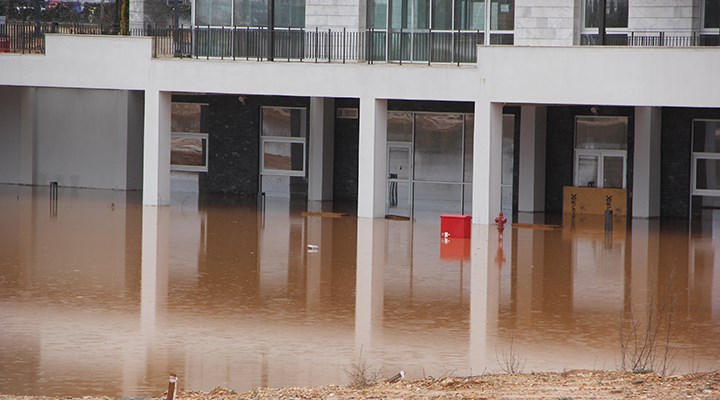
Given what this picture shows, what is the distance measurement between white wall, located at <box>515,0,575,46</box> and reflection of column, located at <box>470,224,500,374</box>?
6064 millimetres

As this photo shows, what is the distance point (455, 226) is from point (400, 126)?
1063 cm

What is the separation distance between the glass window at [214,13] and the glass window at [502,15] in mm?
7848

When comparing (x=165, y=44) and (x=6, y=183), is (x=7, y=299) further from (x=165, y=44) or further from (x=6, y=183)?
(x=6, y=183)

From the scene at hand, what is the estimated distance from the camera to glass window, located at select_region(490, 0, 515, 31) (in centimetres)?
3878

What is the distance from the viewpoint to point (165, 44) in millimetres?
40062

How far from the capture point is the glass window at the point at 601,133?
4069cm

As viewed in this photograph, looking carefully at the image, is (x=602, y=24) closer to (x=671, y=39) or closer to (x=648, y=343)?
(x=671, y=39)

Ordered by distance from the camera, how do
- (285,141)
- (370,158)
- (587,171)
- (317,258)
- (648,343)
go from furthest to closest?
(285,141)
(587,171)
(370,158)
(317,258)
(648,343)

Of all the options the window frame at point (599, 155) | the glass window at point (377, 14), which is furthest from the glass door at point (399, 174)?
the window frame at point (599, 155)

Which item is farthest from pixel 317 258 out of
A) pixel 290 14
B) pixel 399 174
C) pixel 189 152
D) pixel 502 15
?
pixel 189 152

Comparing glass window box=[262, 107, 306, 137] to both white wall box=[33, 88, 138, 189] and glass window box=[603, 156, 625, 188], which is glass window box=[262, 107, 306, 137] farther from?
glass window box=[603, 156, 625, 188]

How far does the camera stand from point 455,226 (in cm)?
3312

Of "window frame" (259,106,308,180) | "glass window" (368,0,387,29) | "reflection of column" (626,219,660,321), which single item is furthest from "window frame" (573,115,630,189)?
"window frame" (259,106,308,180)

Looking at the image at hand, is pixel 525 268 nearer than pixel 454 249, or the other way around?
pixel 525 268
